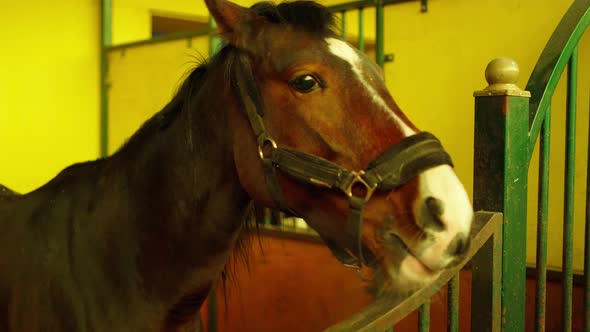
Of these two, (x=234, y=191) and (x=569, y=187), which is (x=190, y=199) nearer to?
(x=234, y=191)

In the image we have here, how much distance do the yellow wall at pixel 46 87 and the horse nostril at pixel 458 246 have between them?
311 cm

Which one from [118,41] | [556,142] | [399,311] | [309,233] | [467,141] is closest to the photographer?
[399,311]

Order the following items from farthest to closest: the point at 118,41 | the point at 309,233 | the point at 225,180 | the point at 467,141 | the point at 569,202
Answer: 1. the point at 118,41
2. the point at 309,233
3. the point at 467,141
4. the point at 569,202
5. the point at 225,180

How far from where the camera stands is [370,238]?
0.84 metres

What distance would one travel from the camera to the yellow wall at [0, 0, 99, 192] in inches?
126

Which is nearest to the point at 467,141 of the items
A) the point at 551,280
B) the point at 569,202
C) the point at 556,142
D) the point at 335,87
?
the point at 556,142

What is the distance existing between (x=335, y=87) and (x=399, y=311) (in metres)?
0.36

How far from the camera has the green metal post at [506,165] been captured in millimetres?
1007

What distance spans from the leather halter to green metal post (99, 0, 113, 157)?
110 inches

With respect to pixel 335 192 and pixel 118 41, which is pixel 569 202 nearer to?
pixel 335 192

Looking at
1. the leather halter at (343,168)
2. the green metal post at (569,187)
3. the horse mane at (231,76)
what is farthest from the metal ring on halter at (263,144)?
the green metal post at (569,187)

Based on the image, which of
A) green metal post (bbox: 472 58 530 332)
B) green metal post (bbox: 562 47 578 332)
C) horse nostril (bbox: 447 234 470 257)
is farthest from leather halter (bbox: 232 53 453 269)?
green metal post (bbox: 562 47 578 332)

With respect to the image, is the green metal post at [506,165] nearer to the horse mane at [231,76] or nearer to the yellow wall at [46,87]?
the horse mane at [231,76]

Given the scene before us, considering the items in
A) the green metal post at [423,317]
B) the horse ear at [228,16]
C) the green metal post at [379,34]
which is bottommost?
the green metal post at [423,317]
